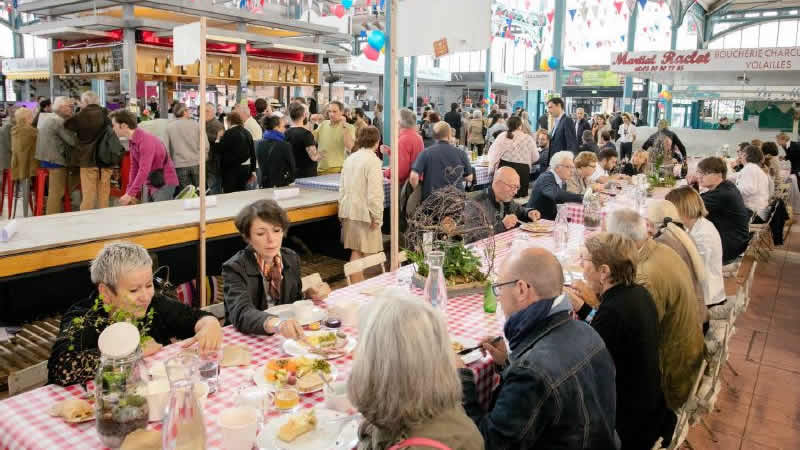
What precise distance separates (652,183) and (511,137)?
180 cm

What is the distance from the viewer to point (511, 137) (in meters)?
7.93

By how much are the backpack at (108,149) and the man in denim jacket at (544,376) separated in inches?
241

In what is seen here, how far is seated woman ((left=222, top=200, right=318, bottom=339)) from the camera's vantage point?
2.72 meters

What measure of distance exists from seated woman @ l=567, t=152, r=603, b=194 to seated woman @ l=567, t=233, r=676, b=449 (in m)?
3.60

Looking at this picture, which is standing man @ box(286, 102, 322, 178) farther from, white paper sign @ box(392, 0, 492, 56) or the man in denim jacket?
the man in denim jacket

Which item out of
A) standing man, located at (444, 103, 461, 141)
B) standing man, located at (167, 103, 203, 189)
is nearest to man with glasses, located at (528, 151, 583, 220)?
standing man, located at (167, 103, 203, 189)

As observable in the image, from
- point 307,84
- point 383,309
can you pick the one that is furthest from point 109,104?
point 383,309

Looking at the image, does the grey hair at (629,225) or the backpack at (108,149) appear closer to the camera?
the grey hair at (629,225)

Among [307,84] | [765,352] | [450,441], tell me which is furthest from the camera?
[307,84]

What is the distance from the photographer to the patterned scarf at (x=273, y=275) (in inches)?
117

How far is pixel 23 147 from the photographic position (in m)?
7.91

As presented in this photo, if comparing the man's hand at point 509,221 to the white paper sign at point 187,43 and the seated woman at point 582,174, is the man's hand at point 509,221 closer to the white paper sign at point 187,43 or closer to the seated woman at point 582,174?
the seated woman at point 582,174

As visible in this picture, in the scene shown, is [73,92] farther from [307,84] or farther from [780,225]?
[780,225]

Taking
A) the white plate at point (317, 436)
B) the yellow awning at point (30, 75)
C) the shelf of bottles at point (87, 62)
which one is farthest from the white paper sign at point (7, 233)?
the yellow awning at point (30, 75)
